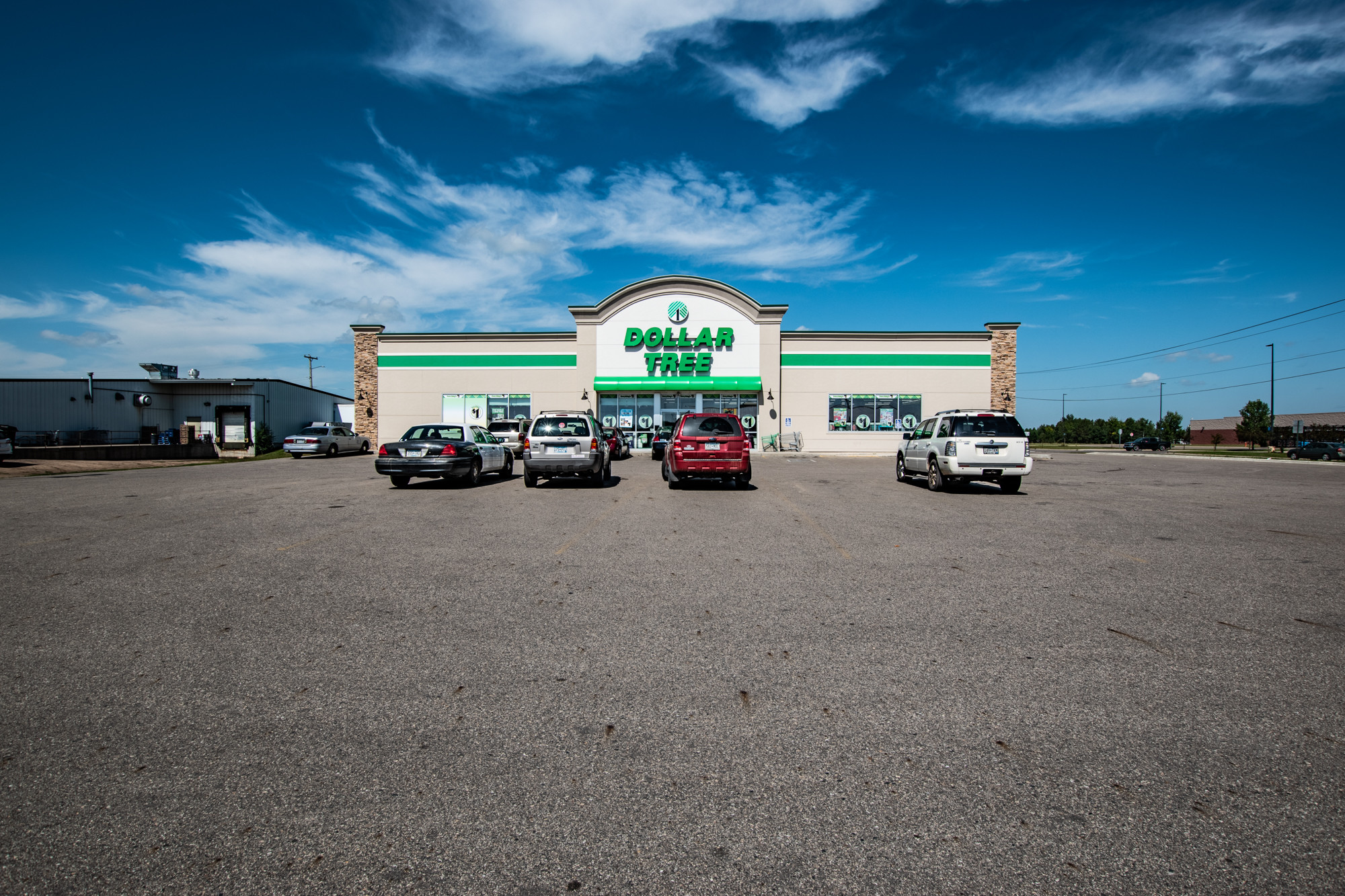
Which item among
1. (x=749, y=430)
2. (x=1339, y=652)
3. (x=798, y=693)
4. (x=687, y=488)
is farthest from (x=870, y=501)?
(x=749, y=430)

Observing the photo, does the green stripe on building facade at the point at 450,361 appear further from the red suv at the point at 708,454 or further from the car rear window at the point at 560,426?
the red suv at the point at 708,454

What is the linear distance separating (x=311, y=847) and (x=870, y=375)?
36.4 meters

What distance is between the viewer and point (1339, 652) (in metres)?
4.49

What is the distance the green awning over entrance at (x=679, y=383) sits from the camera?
3572 cm

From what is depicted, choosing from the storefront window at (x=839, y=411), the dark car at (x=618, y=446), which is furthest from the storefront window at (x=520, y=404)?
the storefront window at (x=839, y=411)

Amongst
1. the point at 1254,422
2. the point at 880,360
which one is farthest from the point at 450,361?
the point at 1254,422

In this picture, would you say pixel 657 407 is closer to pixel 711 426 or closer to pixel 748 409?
pixel 748 409

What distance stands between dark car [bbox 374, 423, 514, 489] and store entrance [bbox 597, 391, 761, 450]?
19.4 m

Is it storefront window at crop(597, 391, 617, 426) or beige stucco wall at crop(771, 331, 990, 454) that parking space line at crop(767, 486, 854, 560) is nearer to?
beige stucco wall at crop(771, 331, 990, 454)

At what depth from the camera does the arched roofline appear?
35562 mm

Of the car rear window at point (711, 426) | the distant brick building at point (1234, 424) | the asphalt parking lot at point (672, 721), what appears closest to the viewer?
the asphalt parking lot at point (672, 721)

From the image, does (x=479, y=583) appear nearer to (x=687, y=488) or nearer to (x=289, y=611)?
(x=289, y=611)

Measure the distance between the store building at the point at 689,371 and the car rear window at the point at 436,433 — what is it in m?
19.2

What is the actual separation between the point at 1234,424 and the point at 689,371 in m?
116
